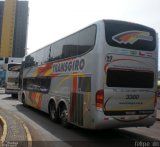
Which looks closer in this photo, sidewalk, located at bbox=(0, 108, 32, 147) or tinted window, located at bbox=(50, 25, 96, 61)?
sidewalk, located at bbox=(0, 108, 32, 147)

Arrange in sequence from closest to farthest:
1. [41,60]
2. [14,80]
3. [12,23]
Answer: [41,60], [14,80], [12,23]

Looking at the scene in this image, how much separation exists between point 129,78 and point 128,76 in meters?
0.08

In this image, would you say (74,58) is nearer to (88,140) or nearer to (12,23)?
(88,140)

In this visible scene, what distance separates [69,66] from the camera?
523 inches

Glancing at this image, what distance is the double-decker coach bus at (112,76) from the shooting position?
10.8 m

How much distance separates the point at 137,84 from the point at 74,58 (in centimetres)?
273

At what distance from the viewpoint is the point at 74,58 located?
12820mm

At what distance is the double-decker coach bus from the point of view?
1083cm

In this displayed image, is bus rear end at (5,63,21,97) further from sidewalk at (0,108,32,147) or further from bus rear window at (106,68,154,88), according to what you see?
bus rear window at (106,68,154,88)

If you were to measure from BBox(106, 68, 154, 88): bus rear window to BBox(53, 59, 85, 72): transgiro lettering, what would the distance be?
1343 millimetres

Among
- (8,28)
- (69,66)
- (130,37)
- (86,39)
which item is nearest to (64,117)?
(69,66)

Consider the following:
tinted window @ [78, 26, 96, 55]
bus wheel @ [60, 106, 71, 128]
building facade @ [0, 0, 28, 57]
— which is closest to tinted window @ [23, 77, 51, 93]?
bus wheel @ [60, 106, 71, 128]

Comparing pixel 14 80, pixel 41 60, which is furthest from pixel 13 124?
pixel 14 80

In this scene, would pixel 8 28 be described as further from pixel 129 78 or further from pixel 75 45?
pixel 129 78
